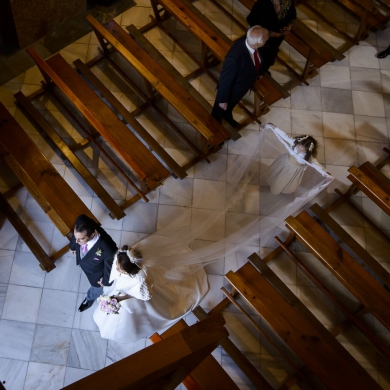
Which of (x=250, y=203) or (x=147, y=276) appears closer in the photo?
(x=147, y=276)

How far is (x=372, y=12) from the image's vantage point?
5.26m

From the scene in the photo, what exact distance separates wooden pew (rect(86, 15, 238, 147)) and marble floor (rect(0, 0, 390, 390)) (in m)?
0.55

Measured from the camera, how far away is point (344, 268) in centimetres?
377

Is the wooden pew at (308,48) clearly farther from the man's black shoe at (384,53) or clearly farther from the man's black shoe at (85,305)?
the man's black shoe at (85,305)

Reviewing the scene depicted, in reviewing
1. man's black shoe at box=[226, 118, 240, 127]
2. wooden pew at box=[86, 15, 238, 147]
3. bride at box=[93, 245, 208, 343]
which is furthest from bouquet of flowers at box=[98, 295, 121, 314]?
man's black shoe at box=[226, 118, 240, 127]

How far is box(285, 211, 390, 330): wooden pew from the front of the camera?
11.9 feet

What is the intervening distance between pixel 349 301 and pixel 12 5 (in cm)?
451

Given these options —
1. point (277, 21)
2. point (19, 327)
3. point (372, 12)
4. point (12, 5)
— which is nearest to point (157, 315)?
point (19, 327)

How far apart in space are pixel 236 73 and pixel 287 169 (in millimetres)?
1016

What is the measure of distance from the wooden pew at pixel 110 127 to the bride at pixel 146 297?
879 mm

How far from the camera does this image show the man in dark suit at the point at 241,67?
158 inches

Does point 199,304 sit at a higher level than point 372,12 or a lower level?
lower

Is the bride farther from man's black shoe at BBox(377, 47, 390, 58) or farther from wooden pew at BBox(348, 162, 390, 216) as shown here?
man's black shoe at BBox(377, 47, 390, 58)

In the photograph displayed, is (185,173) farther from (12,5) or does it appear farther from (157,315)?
(12,5)
